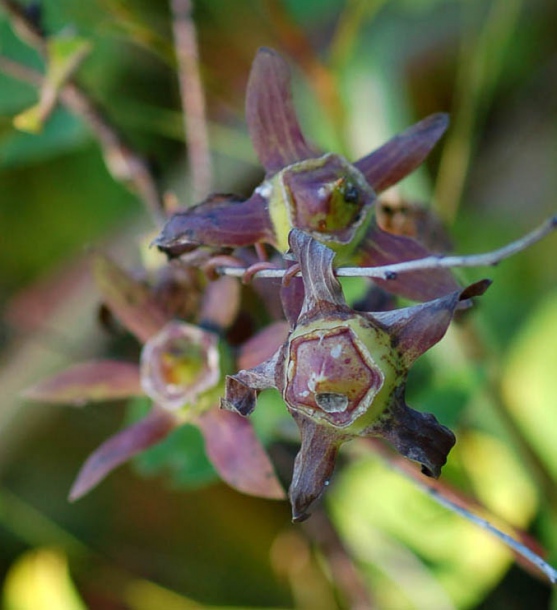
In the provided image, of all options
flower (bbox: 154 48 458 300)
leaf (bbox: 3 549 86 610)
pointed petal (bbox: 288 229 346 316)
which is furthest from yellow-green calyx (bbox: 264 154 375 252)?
leaf (bbox: 3 549 86 610)

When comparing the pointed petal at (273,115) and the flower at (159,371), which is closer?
the pointed petal at (273,115)

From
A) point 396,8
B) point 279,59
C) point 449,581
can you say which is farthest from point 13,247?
point 279,59

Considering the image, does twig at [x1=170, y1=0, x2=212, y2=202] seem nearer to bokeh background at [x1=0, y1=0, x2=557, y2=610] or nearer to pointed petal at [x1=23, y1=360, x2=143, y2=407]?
bokeh background at [x1=0, y1=0, x2=557, y2=610]

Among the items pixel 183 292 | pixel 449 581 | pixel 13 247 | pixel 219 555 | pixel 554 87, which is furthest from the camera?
pixel 554 87

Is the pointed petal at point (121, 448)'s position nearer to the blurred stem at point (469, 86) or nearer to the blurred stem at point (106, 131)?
the blurred stem at point (106, 131)

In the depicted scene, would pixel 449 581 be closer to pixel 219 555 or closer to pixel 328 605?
pixel 328 605

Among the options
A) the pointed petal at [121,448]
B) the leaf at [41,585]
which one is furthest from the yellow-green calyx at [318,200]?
the leaf at [41,585]

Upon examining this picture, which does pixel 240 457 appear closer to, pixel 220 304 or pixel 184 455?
pixel 220 304

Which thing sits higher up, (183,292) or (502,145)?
(183,292)
